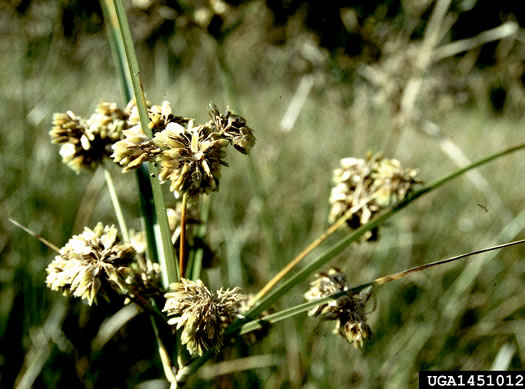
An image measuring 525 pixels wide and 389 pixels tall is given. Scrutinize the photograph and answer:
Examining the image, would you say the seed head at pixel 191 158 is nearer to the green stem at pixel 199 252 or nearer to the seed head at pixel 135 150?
the seed head at pixel 135 150

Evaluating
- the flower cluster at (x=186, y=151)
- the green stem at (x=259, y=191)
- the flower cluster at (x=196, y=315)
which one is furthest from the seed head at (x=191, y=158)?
the green stem at (x=259, y=191)

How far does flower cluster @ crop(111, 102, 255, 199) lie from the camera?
432mm

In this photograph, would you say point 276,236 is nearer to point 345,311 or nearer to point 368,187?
point 368,187

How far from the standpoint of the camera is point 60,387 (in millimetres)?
1273

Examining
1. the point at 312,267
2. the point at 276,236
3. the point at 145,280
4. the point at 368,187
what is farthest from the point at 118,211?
the point at 276,236

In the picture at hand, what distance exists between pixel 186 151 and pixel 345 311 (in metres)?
0.29

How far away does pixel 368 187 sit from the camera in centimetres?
69

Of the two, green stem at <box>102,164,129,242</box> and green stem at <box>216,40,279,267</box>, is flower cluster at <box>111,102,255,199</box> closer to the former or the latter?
green stem at <box>102,164,129,242</box>

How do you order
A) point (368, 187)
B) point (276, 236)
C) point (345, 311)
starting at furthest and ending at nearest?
point (276, 236) < point (368, 187) < point (345, 311)

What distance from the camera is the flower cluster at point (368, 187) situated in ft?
2.10

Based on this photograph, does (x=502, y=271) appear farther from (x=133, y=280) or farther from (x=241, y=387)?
(x=133, y=280)

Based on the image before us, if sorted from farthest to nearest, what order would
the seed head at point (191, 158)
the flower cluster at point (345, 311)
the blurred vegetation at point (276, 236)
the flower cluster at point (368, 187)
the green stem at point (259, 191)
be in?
the blurred vegetation at point (276, 236), the green stem at point (259, 191), the flower cluster at point (368, 187), the flower cluster at point (345, 311), the seed head at point (191, 158)

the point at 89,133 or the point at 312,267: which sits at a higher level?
the point at 89,133

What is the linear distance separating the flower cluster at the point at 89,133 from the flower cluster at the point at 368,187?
0.34 meters
